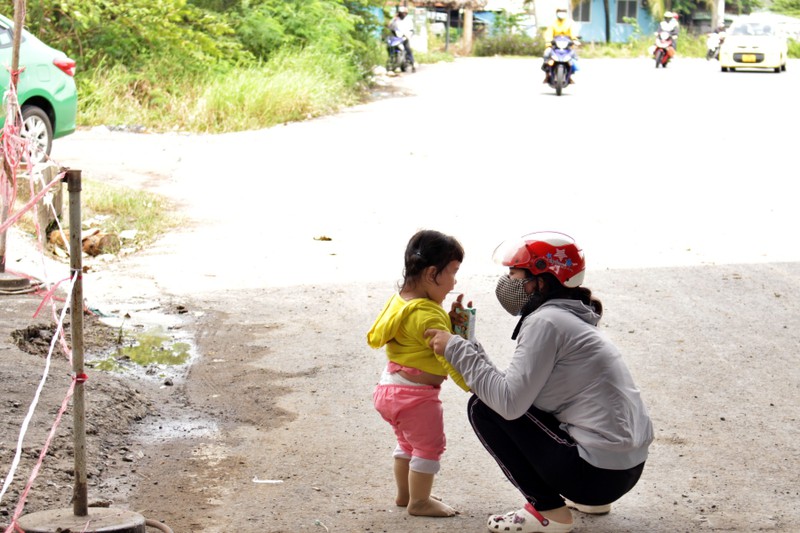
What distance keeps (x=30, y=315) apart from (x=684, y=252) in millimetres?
5108

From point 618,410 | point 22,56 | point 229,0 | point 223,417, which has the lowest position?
point 223,417

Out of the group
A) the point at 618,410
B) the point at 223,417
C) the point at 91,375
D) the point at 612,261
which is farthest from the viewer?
the point at 612,261

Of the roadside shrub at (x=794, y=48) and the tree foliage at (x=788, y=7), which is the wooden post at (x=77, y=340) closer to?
the roadside shrub at (x=794, y=48)

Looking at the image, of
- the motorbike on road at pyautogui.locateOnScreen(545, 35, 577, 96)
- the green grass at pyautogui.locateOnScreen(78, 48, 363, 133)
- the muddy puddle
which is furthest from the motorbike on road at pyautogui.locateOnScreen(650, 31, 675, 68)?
the muddy puddle

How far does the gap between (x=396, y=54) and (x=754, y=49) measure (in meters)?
9.93

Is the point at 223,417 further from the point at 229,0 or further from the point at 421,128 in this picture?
the point at 229,0

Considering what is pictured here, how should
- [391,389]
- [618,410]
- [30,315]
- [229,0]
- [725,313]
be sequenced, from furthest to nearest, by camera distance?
[229,0], [725,313], [30,315], [391,389], [618,410]

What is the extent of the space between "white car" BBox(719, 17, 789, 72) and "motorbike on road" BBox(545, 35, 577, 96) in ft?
29.8

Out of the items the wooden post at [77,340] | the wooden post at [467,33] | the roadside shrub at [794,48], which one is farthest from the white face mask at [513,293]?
the wooden post at [467,33]

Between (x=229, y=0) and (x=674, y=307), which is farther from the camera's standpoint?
(x=229, y=0)

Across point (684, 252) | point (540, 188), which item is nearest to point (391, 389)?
point (684, 252)

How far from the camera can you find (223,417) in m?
5.17

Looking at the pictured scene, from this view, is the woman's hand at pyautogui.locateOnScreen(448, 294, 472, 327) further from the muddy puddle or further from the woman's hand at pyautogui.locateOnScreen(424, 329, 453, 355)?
the muddy puddle

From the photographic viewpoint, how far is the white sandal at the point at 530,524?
3721 mm
